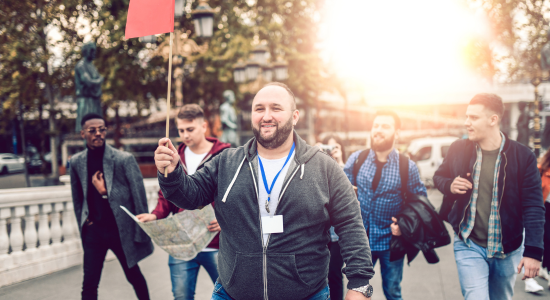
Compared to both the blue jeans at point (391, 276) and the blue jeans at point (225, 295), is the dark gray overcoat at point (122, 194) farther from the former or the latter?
the blue jeans at point (391, 276)

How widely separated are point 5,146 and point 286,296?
3650 centimetres

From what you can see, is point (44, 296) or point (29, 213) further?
point (29, 213)

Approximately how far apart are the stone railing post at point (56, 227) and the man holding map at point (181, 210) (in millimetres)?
2700

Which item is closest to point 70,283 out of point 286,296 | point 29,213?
point 29,213

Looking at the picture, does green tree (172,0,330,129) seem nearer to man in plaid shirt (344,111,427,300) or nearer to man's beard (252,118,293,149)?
man in plaid shirt (344,111,427,300)

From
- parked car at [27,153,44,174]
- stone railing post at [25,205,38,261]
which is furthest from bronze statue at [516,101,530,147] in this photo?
parked car at [27,153,44,174]

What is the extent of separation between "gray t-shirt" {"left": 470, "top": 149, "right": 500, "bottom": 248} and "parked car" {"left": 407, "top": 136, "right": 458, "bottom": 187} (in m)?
12.0

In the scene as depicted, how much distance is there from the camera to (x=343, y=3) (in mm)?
19922

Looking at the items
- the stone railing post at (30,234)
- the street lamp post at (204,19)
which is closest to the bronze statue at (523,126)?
the street lamp post at (204,19)

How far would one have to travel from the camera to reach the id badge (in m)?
1.87

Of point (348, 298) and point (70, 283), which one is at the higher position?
point (348, 298)

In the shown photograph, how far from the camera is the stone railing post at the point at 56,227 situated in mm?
5325

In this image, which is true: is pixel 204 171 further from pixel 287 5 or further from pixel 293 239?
pixel 287 5

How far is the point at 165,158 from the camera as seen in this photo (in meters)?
1.82
